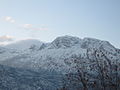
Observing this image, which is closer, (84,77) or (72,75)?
(84,77)

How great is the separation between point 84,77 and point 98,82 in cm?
125

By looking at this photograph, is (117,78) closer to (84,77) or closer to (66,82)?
(84,77)

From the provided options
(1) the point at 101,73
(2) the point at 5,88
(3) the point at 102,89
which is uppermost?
(1) the point at 101,73

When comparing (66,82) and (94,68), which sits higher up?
(94,68)

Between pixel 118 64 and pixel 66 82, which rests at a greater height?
pixel 118 64

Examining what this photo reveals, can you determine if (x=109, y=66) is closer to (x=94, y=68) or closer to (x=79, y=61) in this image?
(x=94, y=68)

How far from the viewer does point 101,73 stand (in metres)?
Result: 10.6

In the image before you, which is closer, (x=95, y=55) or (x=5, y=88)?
(x=95, y=55)

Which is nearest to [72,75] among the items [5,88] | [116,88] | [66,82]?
[66,82]

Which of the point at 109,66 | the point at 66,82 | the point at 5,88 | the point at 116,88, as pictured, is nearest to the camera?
the point at 116,88

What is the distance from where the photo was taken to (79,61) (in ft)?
37.4

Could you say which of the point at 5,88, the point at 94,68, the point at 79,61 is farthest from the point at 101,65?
the point at 5,88

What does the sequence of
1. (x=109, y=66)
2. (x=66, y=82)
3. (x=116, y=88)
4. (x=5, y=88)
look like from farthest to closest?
1. (x=5, y=88)
2. (x=66, y=82)
3. (x=109, y=66)
4. (x=116, y=88)

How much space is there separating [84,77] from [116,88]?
1.43 m
